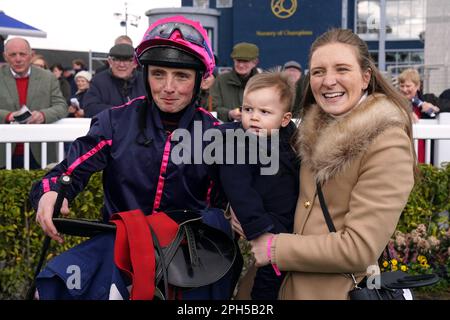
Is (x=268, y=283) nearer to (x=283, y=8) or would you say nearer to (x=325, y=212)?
(x=325, y=212)

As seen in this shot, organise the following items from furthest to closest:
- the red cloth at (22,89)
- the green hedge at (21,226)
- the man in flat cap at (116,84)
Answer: the man in flat cap at (116,84) < the red cloth at (22,89) < the green hedge at (21,226)

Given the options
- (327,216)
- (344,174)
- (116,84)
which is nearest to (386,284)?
(327,216)

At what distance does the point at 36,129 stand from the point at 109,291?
3.17 meters

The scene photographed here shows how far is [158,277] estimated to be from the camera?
2.15m

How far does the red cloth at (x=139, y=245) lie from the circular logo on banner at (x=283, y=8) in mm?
22249

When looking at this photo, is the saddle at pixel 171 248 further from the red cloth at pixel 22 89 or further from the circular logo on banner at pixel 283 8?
the circular logo on banner at pixel 283 8

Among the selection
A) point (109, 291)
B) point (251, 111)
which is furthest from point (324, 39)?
point (109, 291)

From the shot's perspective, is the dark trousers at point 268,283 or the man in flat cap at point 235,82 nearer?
the dark trousers at point 268,283

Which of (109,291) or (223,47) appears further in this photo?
(223,47)

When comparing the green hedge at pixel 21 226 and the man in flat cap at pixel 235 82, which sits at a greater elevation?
the man in flat cap at pixel 235 82

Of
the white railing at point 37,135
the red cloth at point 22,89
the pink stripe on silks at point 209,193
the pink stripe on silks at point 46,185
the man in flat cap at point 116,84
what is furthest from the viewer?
the man in flat cap at point 116,84

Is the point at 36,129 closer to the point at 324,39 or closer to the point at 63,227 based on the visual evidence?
the point at 63,227

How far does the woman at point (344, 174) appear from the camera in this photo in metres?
2.10

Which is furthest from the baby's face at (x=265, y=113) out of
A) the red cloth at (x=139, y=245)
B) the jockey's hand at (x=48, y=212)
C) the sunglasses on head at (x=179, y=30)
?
the jockey's hand at (x=48, y=212)
